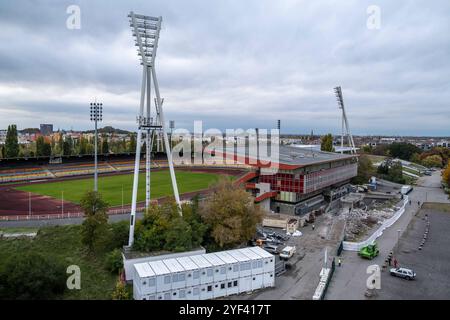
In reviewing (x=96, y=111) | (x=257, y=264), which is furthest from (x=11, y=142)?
(x=257, y=264)

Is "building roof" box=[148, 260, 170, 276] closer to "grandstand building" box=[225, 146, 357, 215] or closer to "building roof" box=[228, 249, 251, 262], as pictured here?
"building roof" box=[228, 249, 251, 262]

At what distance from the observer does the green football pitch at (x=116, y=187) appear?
43.6m

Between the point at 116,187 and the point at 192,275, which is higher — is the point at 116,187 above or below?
above

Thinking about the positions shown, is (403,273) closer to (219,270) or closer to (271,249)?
(271,249)

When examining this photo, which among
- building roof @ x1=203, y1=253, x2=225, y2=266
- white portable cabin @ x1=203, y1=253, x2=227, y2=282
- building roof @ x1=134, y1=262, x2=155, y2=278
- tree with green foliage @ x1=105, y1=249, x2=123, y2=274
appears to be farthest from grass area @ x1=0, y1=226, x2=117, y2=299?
white portable cabin @ x1=203, y1=253, x2=227, y2=282

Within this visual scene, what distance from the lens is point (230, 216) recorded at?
77.9ft

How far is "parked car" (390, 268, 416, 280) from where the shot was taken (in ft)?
71.1

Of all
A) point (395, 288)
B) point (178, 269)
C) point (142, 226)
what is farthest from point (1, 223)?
point (395, 288)

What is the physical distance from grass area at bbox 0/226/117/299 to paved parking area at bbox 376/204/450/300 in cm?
1641

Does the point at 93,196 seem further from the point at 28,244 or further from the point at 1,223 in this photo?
the point at 1,223

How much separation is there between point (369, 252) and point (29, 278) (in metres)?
22.7

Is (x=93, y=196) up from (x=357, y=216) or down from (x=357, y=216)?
up

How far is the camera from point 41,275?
690 inches
